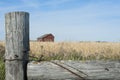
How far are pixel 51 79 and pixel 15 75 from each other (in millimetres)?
317

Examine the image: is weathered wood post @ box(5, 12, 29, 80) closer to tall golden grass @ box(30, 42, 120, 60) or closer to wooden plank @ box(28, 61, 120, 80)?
wooden plank @ box(28, 61, 120, 80)

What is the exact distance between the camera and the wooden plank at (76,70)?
316cm

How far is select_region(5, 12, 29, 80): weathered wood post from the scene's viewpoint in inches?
125

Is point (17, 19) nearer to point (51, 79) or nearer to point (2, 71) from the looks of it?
point (51, 79)

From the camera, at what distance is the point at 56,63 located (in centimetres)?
338

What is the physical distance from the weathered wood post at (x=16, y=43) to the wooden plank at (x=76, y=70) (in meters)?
0.10

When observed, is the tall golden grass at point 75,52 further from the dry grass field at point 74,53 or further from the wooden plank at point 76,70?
the wooden plank at point 76,70

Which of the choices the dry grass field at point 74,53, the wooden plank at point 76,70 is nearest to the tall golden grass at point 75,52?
the dry grass field at point 74,53

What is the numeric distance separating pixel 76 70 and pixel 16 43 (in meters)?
0.59

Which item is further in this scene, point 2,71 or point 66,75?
point 2,71

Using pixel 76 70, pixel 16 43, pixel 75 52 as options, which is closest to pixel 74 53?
pixel 75 52

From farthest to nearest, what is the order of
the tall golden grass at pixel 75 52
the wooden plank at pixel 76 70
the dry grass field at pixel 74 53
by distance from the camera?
the tall golden grass at pixel 75 52
the dry grass field at pixel 74 53
the wooden plank at pixel 76 70

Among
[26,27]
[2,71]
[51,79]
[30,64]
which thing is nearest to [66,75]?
[51,79]

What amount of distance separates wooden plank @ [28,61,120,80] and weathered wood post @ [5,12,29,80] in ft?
0.34
